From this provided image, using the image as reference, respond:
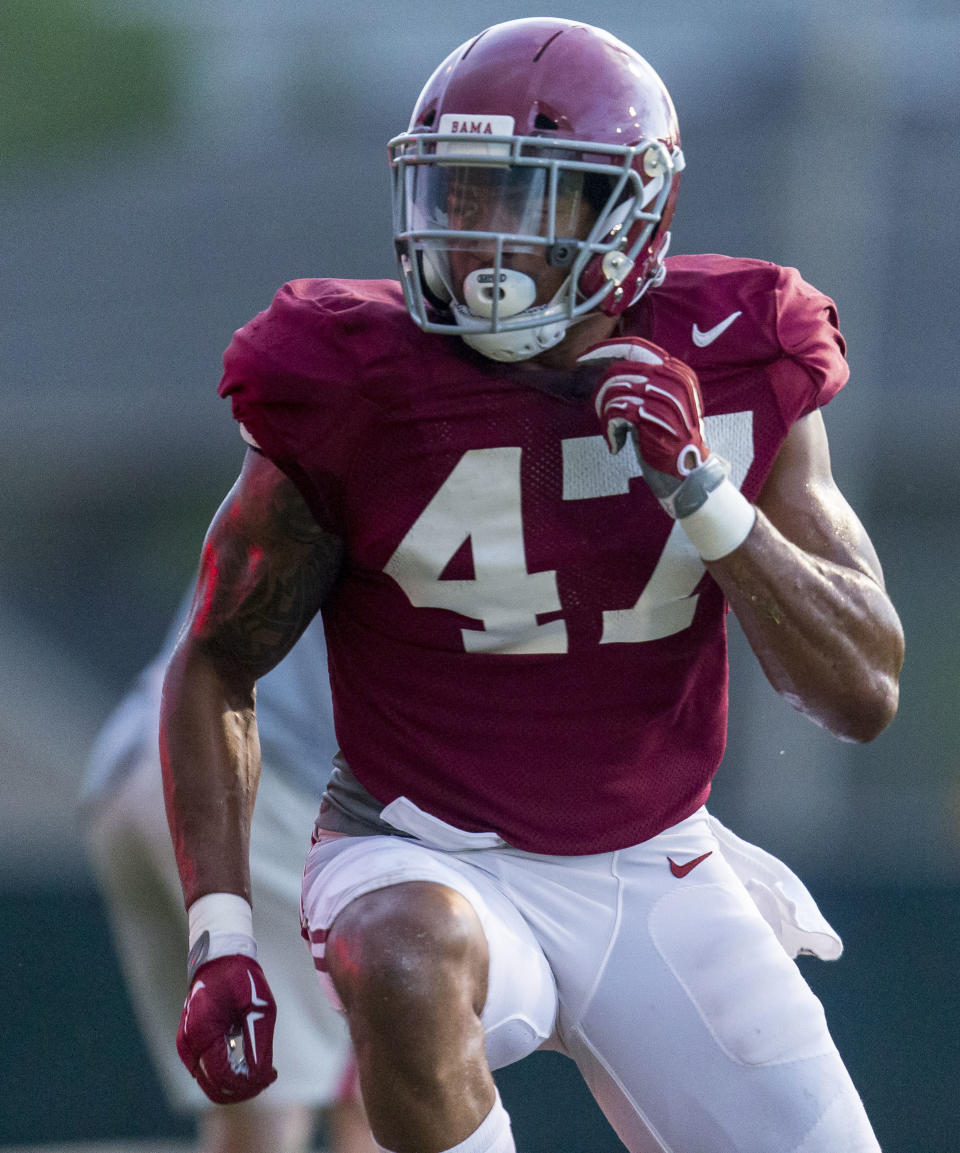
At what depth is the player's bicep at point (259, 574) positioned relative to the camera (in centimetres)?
202

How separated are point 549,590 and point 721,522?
279 millimetres

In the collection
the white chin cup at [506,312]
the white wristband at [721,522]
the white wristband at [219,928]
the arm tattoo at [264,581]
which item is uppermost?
the white chin cup at [506,312]

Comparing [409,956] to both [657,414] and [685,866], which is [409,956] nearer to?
[685,866]

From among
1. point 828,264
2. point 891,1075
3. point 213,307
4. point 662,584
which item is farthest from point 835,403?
point 213,307

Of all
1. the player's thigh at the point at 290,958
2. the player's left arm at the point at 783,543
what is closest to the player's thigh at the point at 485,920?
the player's left arm at the point at 783,543

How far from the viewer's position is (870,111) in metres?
5.98

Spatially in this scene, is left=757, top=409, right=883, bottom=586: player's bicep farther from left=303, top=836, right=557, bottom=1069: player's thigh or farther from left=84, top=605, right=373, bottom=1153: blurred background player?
left=84, top=605, right=373, bottom=1153: blurred background player

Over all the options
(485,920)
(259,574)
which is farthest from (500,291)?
(485,920)

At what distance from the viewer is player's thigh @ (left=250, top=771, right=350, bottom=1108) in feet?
9.70

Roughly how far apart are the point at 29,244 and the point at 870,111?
8510 mm

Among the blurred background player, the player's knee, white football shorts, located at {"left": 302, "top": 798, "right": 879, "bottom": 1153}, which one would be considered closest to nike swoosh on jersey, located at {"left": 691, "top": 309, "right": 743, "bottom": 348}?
white football shorts, located at {"left": 302, "top": 798, "right": 879, "bottom": 1153}

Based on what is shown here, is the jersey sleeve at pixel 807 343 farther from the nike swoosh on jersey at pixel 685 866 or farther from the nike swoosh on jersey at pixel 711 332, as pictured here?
the nike swoosh on jersey at pixel 685 866

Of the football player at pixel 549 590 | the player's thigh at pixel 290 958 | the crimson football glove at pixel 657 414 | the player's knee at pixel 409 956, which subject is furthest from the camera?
the player's thigh at pixel 290 958

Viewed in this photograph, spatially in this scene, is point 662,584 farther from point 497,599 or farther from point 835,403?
point 835,403
